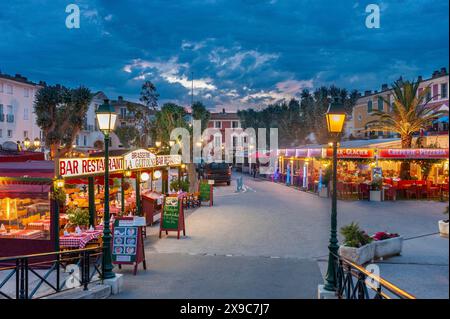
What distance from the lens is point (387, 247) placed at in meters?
11.4

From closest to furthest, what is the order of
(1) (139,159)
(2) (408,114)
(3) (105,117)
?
(3) (105,117) → (1) (139,159) → (2) (408,114)

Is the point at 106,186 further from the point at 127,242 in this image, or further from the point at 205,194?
the point at 205,194

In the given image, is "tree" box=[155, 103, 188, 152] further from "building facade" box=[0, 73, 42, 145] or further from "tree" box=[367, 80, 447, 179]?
"building facade" box=[0, 73, 42, 145]

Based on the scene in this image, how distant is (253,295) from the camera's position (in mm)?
8266

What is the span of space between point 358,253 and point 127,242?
5682 millimetres

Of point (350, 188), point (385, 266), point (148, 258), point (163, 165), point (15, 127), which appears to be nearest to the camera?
point (385, 266)

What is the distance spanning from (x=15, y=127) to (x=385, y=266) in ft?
153

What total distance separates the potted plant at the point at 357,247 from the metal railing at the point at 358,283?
2.25 metres

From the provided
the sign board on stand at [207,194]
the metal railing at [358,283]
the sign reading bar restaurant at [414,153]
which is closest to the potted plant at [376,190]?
the sign reading bar restaurant at [414,153]

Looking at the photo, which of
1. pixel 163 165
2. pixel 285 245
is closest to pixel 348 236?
pixel 285 245

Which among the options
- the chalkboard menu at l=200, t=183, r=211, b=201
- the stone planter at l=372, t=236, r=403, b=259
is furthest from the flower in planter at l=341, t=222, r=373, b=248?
the chalkboard menu at l=200, t=183, r=211, b=201

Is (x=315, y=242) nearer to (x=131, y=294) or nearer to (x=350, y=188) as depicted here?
(x=131, y=294)

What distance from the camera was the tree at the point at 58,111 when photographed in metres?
29.1

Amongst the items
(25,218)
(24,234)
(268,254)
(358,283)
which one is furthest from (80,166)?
(358,283)
